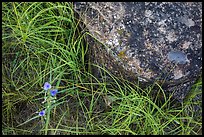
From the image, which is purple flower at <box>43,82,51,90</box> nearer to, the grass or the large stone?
the grass

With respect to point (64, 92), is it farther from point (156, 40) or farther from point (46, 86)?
point (156, 40)

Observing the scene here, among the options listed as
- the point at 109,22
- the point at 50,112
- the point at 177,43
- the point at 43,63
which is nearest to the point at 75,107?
the point at 50,112

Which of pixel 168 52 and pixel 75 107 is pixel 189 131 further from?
pixel 75 107

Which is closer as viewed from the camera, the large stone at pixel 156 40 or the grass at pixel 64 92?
the large stone at pixel 156 40

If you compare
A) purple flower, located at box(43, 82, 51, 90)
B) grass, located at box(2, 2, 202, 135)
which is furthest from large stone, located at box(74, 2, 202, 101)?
purple flower, located at box(43, 82, 51, 90)

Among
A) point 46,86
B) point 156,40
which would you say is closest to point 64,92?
point 46,86

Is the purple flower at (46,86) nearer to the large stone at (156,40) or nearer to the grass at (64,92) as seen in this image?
the grass at (64,92)

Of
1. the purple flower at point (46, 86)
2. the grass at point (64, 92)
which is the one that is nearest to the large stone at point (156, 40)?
the grass at point (64, 92)
